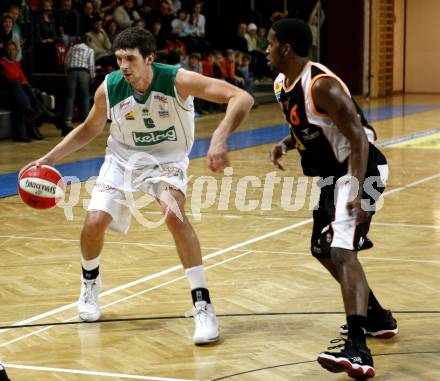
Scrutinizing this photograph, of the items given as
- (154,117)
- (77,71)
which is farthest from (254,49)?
(154,117)

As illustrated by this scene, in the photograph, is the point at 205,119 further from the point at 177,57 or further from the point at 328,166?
the point at 328,166

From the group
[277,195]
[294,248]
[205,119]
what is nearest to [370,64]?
[205,119]

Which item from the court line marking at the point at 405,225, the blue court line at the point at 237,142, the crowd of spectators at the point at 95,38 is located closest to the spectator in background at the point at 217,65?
the crowd of spectators at the point at 95,38

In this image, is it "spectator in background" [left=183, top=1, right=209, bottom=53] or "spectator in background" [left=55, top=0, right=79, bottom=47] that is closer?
"spectator in background" [left=55, top=0, right=79, bottom=47]

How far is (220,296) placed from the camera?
242 inches

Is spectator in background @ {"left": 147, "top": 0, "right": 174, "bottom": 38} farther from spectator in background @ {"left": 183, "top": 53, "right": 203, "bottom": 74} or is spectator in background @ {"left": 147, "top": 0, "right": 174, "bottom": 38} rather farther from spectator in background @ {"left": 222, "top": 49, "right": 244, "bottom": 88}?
spectator in background @ {"left": 222, "top": 49, "right": 244, "bottom": 88}

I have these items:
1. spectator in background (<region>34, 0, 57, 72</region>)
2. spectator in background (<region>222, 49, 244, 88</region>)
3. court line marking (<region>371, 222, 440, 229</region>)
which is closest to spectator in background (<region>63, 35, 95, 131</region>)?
spectator in background (<region>34, 0, 57, 72</region>)

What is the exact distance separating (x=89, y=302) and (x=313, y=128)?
176 centimetres

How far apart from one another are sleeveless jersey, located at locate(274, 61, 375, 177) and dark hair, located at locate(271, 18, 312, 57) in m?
0.10

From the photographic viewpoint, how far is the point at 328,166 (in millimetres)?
4941

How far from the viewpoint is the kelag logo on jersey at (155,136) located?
18.2 ft

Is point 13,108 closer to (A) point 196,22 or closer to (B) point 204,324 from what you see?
(A) point 196,22

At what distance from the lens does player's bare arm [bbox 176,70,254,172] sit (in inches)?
181

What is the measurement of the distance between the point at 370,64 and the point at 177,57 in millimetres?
7854
